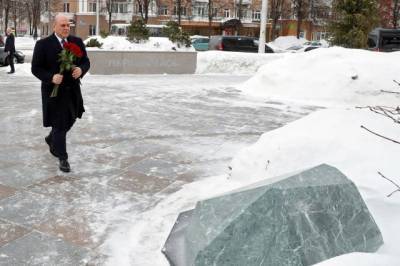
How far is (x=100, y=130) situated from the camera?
8.20 meters

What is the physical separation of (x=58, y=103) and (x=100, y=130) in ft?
8.64

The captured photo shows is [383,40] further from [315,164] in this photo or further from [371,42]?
[315,164]

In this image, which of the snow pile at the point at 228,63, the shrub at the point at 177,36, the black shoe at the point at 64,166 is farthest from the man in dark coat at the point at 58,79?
the shrub at the point at 177,36

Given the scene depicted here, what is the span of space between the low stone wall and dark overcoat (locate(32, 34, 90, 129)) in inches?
425

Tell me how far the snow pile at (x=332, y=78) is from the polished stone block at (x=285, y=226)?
8286 mm

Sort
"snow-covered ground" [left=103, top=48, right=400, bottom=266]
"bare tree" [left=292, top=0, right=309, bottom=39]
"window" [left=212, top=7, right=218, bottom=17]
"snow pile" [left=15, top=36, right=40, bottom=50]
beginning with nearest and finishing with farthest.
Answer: "snow-covered ground" [left=103, top=48, right=400, bottom=266] → "snow pile" [left=15, top=36, right=40, bottom=50] → "bare tree" [left=292, top=0, right=309, bottom=39] → "window" [left=212, top=7, right=218, bottom=17]

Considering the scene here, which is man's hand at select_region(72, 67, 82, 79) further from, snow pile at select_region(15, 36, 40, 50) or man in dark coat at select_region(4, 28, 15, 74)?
snow pile at select_region(15, 36, 40, 50)

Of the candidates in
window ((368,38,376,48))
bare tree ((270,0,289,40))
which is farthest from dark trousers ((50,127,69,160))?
bare tree ((270,0,289,40))

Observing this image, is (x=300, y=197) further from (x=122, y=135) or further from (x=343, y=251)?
(x=122, y=135)

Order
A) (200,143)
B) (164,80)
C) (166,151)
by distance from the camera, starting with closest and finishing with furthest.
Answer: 1. (166,151)
2. (200,143)
3. (164,80)

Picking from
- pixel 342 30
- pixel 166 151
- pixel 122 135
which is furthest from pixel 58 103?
pixel 342 30

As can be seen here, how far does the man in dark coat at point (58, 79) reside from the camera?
17.9 ft

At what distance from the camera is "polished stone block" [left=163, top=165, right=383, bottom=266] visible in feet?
10.6

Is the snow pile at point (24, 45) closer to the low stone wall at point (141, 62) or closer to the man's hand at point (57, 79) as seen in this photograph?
the low stone wall at point (141, 62)
